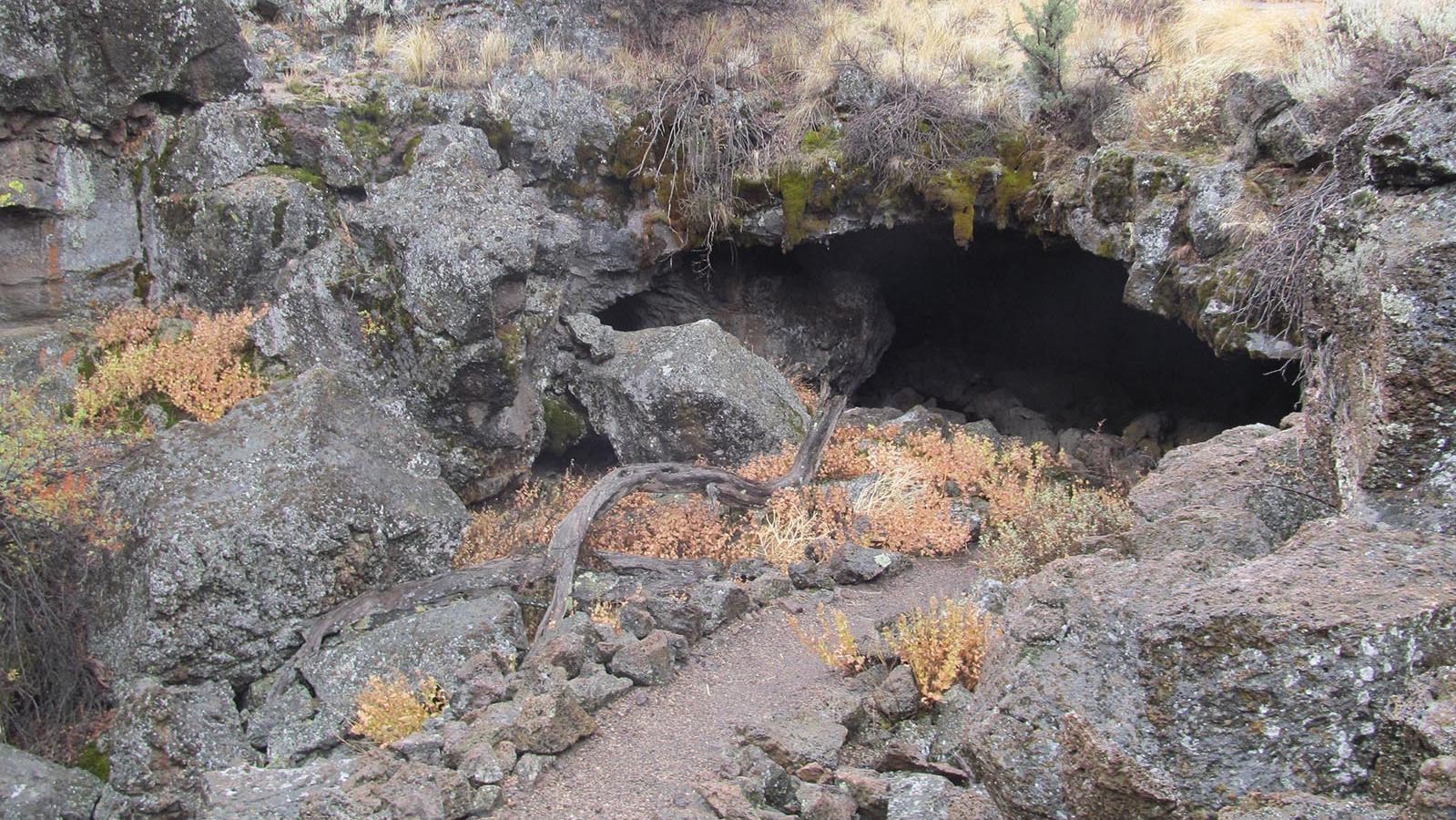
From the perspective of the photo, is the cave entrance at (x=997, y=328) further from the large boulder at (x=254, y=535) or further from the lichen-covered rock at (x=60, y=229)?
the large boulder at (x=254, y=535)

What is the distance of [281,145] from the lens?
1078 cm

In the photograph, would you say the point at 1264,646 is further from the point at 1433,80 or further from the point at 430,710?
the point at 430,710

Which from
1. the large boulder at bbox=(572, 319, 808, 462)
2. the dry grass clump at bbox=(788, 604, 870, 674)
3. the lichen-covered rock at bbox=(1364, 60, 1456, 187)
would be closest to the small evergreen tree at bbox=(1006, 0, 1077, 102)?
the large boulder at bbox=(572, 319, 808, 462)

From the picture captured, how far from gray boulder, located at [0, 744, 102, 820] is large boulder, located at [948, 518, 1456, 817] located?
20.2 ft

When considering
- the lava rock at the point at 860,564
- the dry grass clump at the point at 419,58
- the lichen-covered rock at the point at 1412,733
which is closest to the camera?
the lichen-covered rock at the point at 1412,733

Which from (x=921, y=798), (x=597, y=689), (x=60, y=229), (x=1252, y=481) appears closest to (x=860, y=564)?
(x=597, y=689)

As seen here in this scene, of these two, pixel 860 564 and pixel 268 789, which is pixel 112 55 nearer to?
pixel 268 789

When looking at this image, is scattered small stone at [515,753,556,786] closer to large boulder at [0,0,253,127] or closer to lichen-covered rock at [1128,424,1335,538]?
lichen-covered rock at [1128,424,1335,538]

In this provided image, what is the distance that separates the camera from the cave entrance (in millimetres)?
13141

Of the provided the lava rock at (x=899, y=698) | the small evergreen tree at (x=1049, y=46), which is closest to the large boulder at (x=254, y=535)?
the lava rock at (x=899, y=698)

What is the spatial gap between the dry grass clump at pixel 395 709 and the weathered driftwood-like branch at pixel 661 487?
950 millimetres

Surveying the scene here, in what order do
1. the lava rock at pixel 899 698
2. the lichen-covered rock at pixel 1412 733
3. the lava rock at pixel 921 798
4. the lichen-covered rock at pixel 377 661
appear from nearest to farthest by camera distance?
the lichen-covered rock at pixel 1412 733 → the lava rock at pixel 921 798 → the lava rock at pixel 899 698 → the lichen-covered rock at pixel 377 661

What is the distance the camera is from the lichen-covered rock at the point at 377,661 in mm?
7102

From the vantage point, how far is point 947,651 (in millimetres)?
5484
